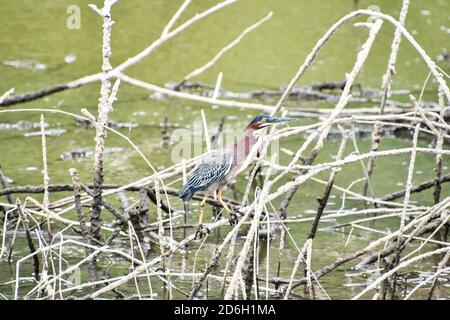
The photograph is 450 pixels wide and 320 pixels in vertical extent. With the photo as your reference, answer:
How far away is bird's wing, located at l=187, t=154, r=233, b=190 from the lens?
231 inches

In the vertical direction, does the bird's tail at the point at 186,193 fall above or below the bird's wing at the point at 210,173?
below

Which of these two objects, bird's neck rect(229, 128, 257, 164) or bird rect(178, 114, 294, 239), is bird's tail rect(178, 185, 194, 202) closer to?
bird rect(178, 114, 294, 239)

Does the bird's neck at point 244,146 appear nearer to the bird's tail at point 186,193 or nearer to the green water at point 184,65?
the bird's tail at point 186,193

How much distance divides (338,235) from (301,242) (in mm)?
356

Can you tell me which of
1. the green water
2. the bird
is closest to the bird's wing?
the bird

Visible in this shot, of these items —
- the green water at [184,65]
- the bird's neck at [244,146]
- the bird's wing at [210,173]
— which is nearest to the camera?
the bird's wing at [210,173]

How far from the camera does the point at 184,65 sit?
11.0 meters

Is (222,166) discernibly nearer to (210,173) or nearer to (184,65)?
(210,173)

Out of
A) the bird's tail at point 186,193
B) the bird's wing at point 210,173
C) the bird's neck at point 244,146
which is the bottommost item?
the bird's tail at point 186,193

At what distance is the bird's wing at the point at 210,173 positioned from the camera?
5879 millimetres

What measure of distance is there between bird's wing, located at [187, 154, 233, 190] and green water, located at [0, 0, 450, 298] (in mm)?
1171

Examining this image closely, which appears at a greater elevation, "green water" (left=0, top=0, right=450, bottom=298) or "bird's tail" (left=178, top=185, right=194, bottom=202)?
"green water" (left=0, top=0, right=450, bottom=298)

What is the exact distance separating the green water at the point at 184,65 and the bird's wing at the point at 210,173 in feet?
3.84

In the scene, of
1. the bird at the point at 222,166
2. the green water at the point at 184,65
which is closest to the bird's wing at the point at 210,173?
the bird at the point at 222,166
